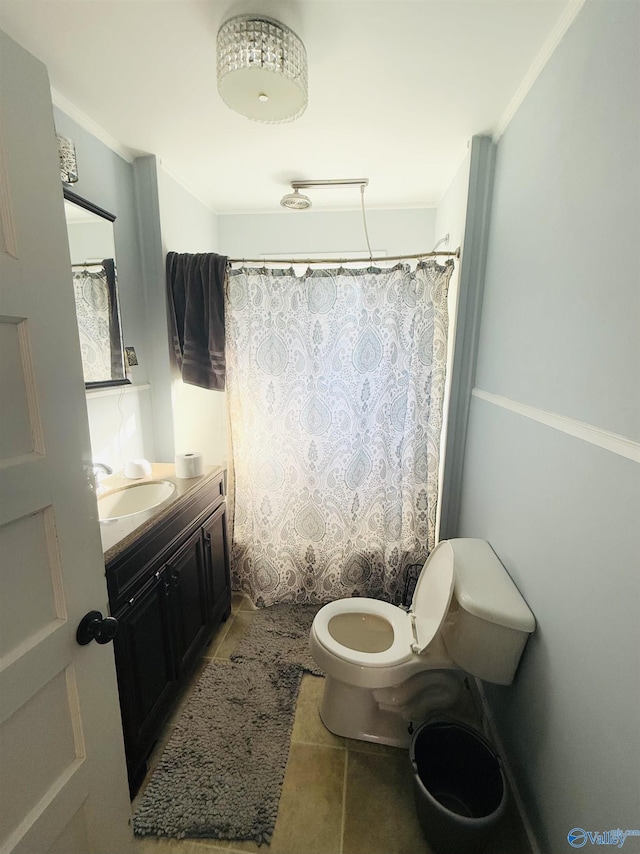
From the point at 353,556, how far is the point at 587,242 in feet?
5.87

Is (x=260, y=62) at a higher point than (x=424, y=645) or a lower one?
higher

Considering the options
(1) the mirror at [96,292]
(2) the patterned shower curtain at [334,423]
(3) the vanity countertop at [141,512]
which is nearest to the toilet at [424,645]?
(2) the patterned shower curtain at [334,423]

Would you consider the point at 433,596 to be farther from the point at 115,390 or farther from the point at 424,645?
the point at 115,390

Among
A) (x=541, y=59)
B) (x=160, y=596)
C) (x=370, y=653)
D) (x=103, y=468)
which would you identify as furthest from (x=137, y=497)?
(x=541, y=59)

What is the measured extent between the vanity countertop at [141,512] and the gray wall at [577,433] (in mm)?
1266

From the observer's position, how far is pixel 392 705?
Answer: 1.38 meters

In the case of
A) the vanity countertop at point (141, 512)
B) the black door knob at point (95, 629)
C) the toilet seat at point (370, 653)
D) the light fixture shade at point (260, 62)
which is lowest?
the toilet seat at point (370, 653)

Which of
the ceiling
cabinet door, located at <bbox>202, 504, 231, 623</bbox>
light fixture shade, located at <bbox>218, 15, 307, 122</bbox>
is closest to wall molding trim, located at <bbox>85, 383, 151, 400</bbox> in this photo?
cabinet door, located at <bbox>202, 504, 231, 623</bbox>

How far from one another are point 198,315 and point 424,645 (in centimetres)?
185

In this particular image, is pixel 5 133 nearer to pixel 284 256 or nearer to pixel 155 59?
pixel 155 59

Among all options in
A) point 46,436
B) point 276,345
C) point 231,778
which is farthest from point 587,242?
point 231,778

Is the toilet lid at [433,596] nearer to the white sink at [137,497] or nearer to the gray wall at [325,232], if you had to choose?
the white sink at [137,497]

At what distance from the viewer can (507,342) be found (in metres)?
1.36

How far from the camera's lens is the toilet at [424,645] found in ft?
3.68
